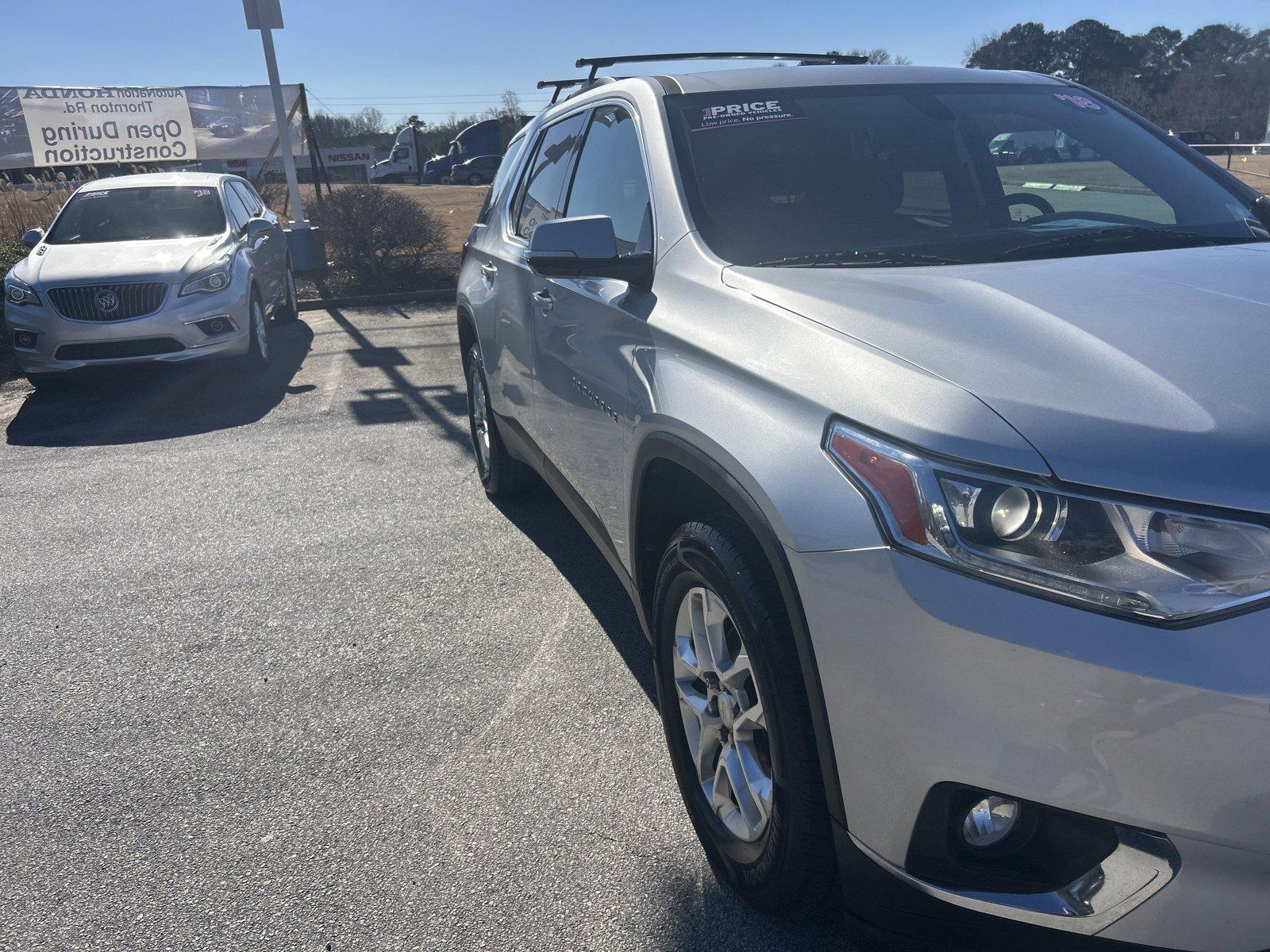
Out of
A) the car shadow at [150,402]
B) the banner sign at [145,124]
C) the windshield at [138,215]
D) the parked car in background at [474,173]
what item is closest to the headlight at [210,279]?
the car shadow at [150,402]

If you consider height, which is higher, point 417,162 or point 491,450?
point 417,162

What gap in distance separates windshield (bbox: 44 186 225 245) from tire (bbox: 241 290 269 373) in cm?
89

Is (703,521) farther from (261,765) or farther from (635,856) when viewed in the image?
(261,765)

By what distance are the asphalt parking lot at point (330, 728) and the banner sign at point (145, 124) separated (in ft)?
46.5

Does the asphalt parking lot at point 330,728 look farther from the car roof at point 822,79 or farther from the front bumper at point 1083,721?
the car roof at point 822,79

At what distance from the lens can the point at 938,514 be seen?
1654 millimetres

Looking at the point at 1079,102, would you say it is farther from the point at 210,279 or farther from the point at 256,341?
the point at 256,341

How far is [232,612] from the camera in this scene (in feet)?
13.7

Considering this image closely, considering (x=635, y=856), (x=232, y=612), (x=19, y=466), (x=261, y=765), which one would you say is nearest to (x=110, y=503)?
(x=19, y=466)

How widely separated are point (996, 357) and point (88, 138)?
67.6ft

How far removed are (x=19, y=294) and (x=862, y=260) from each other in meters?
7.96

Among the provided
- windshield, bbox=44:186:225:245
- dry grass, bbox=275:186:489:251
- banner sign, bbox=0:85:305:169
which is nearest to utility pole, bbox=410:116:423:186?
dry grass, bbox=275:186:489:251

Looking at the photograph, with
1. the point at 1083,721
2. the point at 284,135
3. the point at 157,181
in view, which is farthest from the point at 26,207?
the point at 1083,721

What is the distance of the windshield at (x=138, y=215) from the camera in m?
9.29
